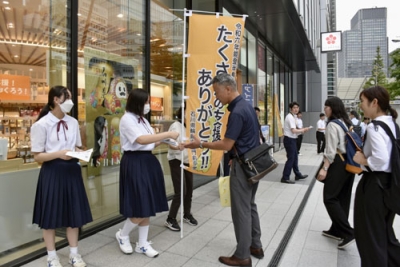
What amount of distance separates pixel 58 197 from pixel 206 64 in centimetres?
228

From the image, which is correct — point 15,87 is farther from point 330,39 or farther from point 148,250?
point 330,39

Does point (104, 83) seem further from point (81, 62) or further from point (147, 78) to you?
point (147, 78)

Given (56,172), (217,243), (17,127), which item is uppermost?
(17,127)

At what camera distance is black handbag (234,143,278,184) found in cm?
301

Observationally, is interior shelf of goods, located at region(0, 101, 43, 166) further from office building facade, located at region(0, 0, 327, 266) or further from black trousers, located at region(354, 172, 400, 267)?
black trousers, located at region(354, 172, 400, 267)

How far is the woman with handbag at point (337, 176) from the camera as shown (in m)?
3.71

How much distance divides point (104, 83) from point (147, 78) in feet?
3.19

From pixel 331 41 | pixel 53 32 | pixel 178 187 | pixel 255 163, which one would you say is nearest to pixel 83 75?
pixel 53 32

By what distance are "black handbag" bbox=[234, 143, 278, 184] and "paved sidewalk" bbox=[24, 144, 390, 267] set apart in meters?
0.98

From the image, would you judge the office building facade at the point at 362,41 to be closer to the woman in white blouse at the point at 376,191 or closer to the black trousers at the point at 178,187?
the black trousers at the point at 178,187

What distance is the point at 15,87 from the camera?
376 centimetres

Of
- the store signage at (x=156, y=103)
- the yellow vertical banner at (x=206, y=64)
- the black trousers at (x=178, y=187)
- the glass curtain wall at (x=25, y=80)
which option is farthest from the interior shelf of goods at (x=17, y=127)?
the store signage at (x=156, y=103)

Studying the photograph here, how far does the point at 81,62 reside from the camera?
406cm

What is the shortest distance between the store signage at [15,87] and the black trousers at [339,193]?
3933 mm
